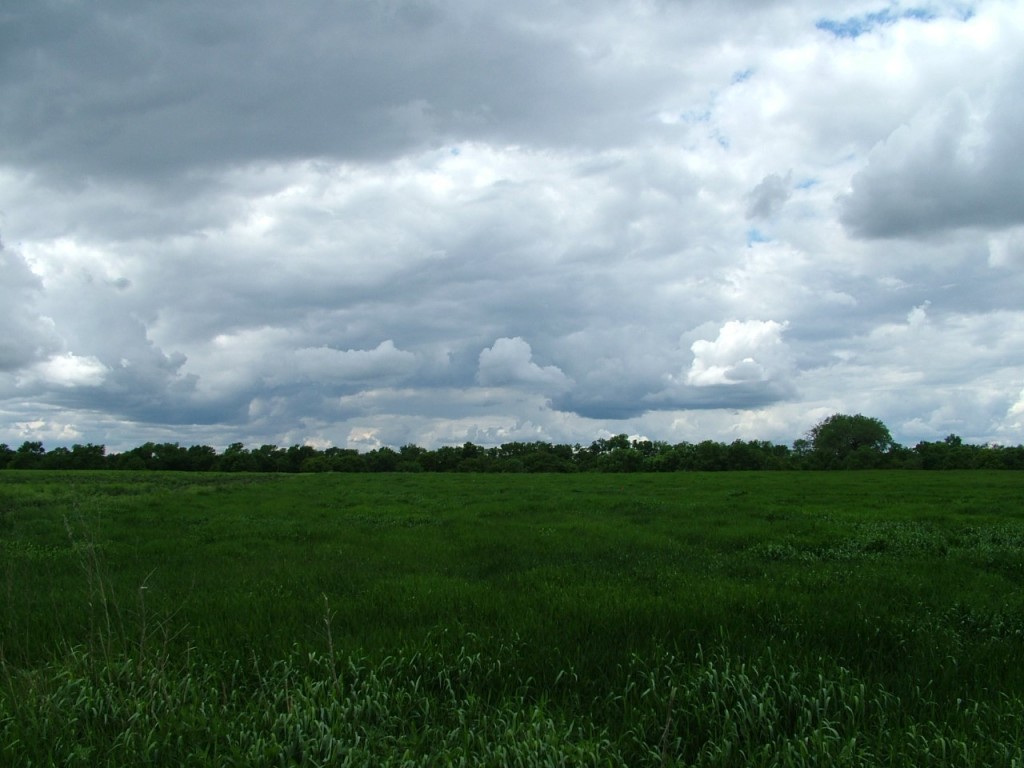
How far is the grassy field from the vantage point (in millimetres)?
4855

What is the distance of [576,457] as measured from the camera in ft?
400

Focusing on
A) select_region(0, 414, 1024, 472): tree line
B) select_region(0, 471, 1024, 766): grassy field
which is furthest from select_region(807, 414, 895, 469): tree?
select_region(0, 471, 1024, 766): grassy field

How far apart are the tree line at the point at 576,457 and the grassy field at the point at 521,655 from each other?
82945mm

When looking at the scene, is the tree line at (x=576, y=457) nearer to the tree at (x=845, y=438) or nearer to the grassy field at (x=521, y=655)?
the tree at (x=845, y=438)

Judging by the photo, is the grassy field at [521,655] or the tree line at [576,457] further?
the tree line at [576,457]

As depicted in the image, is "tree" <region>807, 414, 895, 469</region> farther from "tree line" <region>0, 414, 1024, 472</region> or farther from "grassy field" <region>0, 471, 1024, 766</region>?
"grassy field" <region>0, 471, 1024, 766</region>

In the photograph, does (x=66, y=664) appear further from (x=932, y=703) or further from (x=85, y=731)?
(x=932, y=703)

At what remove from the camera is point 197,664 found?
6652mm

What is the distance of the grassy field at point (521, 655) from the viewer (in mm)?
4855

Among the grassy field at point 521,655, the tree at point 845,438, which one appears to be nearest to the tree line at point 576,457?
the tree at point 845,438

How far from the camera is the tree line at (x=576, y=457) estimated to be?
95.8 meters

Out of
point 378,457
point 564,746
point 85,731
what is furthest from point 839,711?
point 378,457

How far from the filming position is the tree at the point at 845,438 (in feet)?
349

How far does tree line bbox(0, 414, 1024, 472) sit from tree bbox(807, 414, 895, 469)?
0.17 metres
